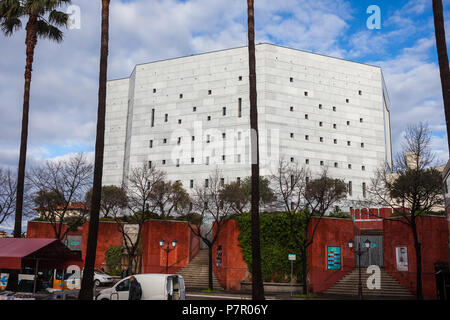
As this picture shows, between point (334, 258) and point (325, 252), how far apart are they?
820 millimetres

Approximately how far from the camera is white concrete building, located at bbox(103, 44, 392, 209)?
63.8 meters

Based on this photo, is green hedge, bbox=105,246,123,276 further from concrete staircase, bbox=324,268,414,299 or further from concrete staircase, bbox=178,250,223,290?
concrete staircase, bbox=324,268,414,299

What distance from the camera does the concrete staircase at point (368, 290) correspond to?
28203 mm

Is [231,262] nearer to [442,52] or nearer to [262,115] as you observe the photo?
[442,52]

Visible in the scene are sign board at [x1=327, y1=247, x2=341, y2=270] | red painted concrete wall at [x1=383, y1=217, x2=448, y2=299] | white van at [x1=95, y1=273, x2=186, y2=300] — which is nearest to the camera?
white van at [x1=95, y1=273, x2=186, y2=300]

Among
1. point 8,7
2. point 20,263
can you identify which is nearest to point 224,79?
point 8,7

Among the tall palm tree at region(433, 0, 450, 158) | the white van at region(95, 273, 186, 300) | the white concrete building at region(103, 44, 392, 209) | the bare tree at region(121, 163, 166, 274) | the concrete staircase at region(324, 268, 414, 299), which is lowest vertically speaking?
the concrete staircase at region(324, 268, 414, 299)

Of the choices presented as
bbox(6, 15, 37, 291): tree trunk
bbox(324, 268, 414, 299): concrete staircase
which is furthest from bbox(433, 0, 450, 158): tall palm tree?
bbox(6, 15, 37, 291): tree trunk

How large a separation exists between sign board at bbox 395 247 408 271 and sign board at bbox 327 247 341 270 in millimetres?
4043

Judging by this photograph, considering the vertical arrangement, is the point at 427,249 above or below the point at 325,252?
above

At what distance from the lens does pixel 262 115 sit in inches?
2477

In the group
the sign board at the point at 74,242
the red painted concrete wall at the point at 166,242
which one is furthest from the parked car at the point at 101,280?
the sign board at the point at 74,242

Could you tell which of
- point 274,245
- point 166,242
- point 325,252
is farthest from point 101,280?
point 325,252
